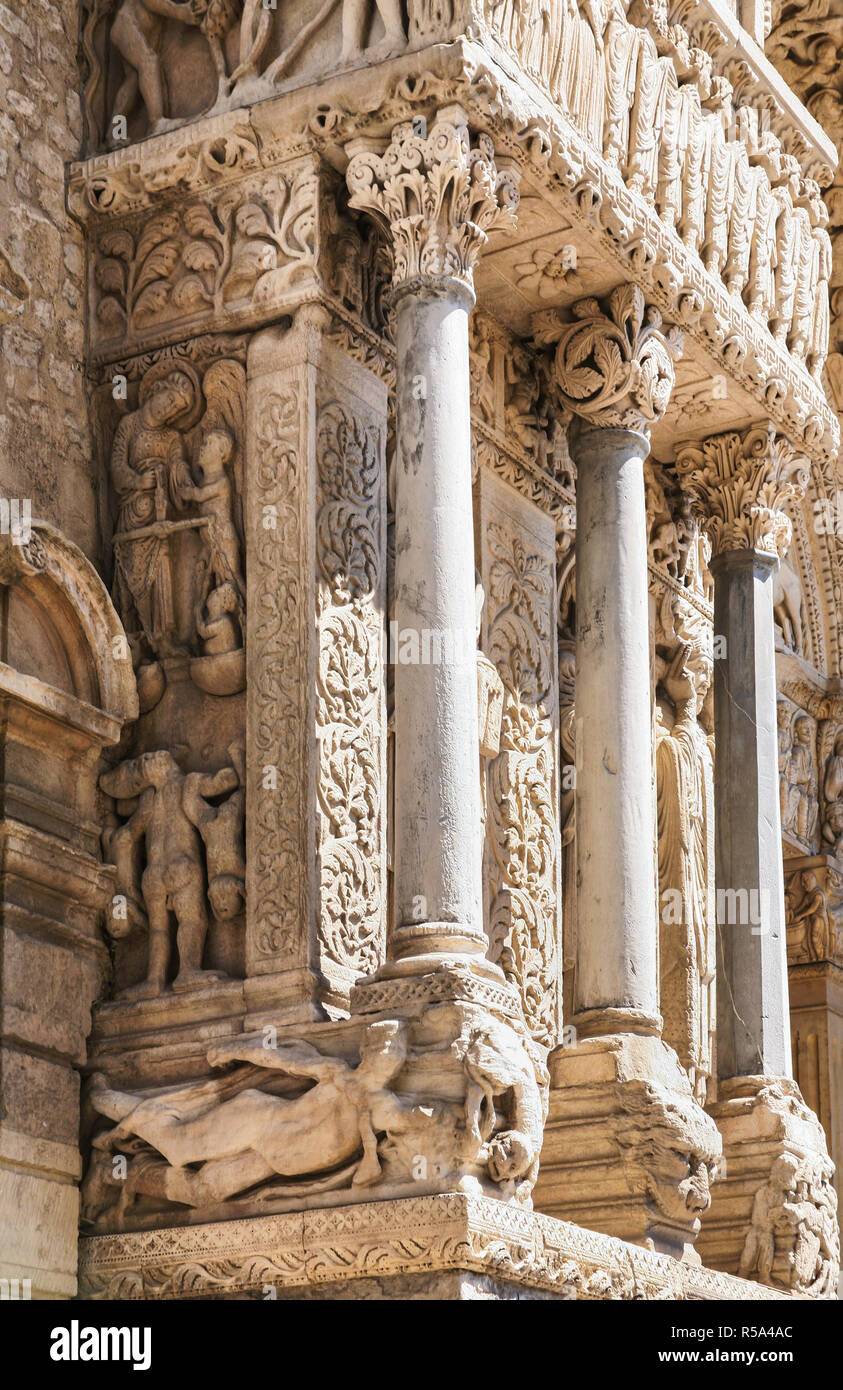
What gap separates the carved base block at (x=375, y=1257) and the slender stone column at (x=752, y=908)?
2083 millimetres

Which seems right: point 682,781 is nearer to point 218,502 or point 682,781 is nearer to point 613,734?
point 613,734

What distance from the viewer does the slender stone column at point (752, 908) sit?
12.9 meters

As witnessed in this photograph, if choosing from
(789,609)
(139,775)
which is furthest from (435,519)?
(789,609)

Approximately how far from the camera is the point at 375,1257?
9.94m

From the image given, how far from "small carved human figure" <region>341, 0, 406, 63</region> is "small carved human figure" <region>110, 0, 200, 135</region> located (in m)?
0.95

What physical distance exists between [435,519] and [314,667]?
80cm

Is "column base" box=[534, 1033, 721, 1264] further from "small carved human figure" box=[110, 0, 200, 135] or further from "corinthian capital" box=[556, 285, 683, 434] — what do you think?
"small carved human figure" box=[110, 0, 200, 135]

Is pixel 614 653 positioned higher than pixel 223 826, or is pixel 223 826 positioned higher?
pixel 614 653

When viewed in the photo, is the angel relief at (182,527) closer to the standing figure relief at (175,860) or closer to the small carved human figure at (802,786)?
the standing figure relief at (175,860)

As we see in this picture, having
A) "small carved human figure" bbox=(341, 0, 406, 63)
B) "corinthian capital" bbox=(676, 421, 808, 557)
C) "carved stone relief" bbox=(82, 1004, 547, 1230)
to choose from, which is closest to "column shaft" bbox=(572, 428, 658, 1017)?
"corinthian capital" bbox=(676, 421, 808, 557)

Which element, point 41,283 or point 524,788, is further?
point 524,788

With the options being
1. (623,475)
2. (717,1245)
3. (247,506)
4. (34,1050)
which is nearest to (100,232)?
(247,506)

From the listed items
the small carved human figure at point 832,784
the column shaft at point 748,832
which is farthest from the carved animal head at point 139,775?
the small carved human figure at point 832,784

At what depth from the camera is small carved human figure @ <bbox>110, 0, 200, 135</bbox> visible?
12.2 m
